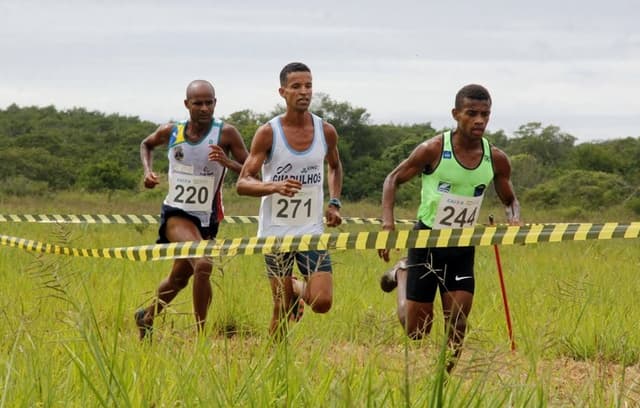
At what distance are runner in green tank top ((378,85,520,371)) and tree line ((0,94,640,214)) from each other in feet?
105

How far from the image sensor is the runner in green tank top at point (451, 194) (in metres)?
7.15

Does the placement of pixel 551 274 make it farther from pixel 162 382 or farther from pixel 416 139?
pixel 416 139

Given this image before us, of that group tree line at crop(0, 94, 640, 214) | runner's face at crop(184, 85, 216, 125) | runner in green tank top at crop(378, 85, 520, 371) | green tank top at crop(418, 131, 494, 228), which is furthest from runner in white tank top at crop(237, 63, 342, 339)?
tree line at crop(0, 94, 640, 214)

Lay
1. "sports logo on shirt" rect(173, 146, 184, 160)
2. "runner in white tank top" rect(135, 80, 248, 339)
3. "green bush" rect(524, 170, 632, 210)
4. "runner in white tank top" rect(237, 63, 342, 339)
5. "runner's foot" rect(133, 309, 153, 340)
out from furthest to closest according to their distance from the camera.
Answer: "green bush" rect(524, 170, 632, 210)
"sports logo on shirt" rect(173, 146, 184, 160)
"runner in white tank top" rect(135, 80, 248, 339)
"runner in white tank top" rect(237, 63, 342, 339)
"runner's foot" rect(133, 309, 153, 340)

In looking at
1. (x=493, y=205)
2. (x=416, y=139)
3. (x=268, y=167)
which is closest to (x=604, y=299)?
(x=268, y=167)

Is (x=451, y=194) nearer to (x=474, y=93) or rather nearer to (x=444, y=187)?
(x=444, y=187)

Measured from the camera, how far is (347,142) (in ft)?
190

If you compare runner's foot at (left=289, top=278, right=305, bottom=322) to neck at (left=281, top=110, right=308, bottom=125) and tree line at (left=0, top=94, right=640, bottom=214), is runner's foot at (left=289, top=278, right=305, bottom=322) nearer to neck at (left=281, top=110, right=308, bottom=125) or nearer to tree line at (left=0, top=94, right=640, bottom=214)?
neck at (left=281, top=110, right=308, bottom=125)

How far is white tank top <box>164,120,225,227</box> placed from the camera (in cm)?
852

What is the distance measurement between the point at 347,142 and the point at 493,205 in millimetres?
15566

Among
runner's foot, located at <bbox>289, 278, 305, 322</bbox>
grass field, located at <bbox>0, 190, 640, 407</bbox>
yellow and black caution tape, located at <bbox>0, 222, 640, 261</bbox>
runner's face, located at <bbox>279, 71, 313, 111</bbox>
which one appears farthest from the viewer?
runner's face, located at <bbox>279, 71, 313, 111</bbox>

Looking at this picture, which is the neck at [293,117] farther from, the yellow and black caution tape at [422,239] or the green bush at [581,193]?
the green bush at [581,193]

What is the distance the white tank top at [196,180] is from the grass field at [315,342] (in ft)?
2.35

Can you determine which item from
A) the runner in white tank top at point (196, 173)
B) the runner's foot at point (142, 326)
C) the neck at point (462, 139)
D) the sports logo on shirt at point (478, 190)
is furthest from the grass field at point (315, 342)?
the neck at point (462, 139)
